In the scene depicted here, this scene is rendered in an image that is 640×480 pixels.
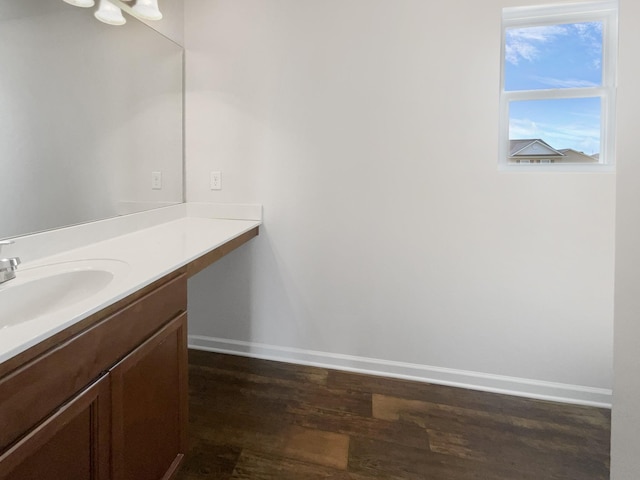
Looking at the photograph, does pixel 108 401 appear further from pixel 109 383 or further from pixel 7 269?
pixel 7 269

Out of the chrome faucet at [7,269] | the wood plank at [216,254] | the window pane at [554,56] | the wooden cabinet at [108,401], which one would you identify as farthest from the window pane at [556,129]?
the chrome faucet at [7,269]

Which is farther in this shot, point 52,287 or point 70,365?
point 52,287

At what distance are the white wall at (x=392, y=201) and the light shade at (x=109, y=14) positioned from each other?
555mm

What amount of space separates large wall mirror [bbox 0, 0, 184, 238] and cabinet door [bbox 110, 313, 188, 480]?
0.70m

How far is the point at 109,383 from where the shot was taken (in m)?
0.94

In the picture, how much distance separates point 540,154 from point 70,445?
2.32 meters

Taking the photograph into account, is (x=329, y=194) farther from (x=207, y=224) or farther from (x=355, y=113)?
(x=207, y=224)

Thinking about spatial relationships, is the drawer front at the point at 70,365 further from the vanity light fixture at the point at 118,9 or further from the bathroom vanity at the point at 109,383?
the vanity light fixture at the point at 118,9

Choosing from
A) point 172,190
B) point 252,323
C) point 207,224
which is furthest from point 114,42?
point 252,323

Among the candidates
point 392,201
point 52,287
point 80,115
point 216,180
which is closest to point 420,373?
point 392,201

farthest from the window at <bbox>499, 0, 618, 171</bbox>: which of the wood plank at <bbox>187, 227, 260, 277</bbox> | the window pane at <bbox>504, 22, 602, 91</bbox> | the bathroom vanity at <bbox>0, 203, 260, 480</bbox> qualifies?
the bathroom vanity at <bbox>0, 203, 260, 480</bbox>

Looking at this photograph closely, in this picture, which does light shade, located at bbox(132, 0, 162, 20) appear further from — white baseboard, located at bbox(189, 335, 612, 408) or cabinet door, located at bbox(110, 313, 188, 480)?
white baseboard, located at bbox(189, 335, 612, 408)

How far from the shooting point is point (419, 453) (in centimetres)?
152

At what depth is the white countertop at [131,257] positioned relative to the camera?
73cm
